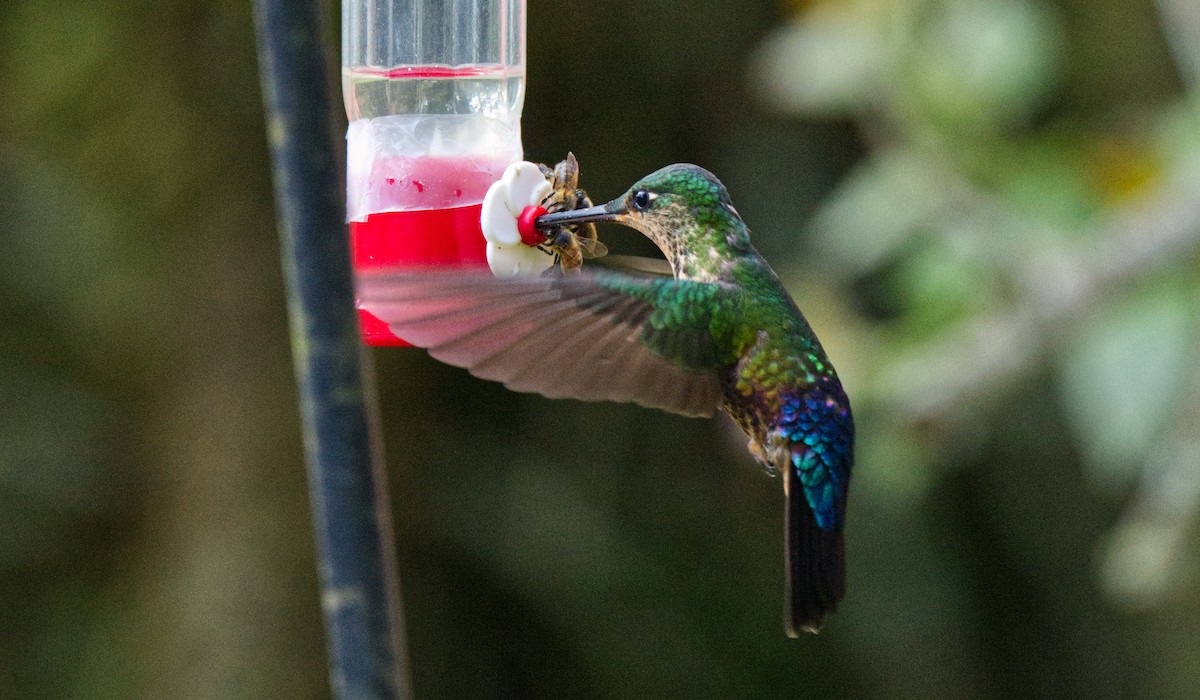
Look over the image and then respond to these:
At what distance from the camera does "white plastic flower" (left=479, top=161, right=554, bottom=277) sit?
1980 mm

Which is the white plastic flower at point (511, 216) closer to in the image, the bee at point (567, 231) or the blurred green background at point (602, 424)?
the bee at point (567, 231)

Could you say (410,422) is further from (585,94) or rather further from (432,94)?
(432,94)

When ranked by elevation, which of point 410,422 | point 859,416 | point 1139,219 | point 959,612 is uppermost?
point 1139,219

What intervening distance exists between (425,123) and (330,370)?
123 centimetres

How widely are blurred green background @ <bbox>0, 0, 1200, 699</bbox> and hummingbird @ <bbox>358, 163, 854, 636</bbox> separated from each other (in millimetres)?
1431

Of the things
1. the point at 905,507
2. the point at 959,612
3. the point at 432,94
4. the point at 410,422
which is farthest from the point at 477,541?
the point at 432,94

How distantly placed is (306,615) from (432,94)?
2.70 metres

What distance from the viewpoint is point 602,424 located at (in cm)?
516

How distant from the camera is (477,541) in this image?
495 centimetres

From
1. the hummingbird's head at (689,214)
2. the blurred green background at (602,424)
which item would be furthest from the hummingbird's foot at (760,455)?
the blurred green background at (602,424)

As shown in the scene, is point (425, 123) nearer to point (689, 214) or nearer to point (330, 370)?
point (689, 214)

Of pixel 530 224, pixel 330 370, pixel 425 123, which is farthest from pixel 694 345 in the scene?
pixel 330 370

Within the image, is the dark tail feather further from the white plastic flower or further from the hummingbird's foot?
the white plastic flower

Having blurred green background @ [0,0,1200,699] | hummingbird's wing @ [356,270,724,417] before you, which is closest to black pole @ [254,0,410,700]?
hummingbird's wing @ [356,270,724,417]
